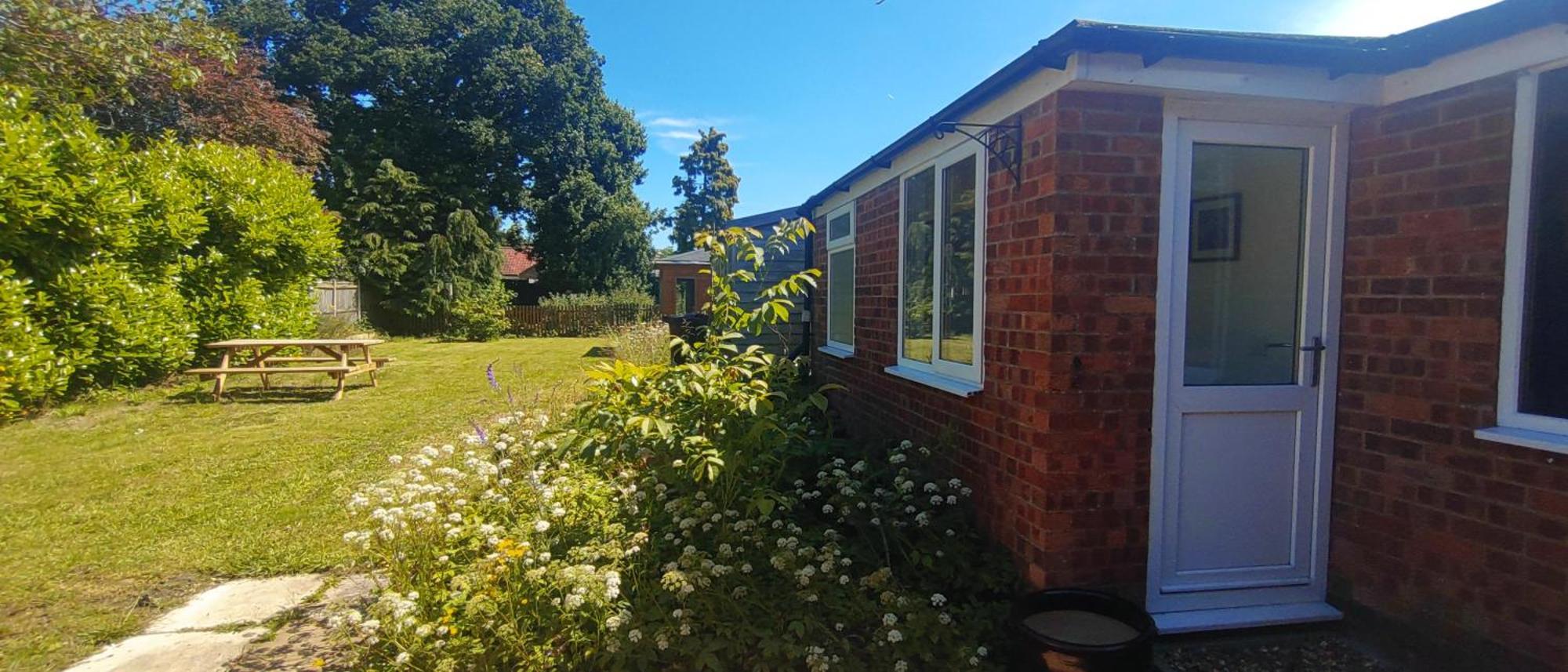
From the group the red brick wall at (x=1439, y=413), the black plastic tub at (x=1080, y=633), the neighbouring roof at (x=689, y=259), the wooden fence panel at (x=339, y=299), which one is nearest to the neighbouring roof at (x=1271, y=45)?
the red brick wall at (x=1439, y=413)

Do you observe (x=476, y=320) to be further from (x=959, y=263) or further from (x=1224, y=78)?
(x=1224, y=78)

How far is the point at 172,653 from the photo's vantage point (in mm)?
2625

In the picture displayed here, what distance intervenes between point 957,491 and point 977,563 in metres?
0.41

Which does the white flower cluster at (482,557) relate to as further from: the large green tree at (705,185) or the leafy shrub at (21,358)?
the large green tree at (705,185)

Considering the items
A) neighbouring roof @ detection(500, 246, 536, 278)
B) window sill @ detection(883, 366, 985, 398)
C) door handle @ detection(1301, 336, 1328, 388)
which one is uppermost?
neighbouring roof @ detection(500, 246, 536, 278)

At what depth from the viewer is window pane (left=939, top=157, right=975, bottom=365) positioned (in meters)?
3.44

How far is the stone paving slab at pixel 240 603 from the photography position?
288cm


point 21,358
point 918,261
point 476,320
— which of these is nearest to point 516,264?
point 476,320

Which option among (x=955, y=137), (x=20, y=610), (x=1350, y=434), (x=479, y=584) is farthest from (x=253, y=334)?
(x=1350, y=434)

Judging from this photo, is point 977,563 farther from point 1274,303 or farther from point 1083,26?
point 1083,26

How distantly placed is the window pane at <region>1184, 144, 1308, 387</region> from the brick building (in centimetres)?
1

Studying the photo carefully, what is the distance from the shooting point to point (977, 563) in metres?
2.99

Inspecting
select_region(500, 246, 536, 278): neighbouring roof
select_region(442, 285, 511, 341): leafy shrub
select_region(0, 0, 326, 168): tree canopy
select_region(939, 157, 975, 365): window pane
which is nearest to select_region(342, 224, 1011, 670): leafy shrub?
select_region(939, 157, 975, 365): window pane

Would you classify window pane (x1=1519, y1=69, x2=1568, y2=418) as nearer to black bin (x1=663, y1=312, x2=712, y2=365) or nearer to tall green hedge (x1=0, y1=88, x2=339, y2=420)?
black bin (x1=663, y1=312, x2=712, y2=365)
